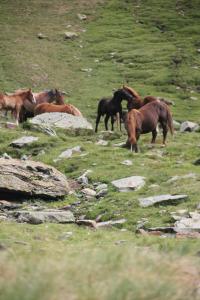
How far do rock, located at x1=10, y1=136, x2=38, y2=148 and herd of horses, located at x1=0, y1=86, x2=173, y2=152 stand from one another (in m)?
2.80

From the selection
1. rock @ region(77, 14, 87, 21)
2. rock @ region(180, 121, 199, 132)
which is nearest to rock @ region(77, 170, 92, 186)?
rock @ region(180, 121, 199, 132)

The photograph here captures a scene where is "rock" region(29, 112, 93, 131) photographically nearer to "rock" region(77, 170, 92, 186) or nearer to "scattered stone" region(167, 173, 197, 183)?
"rock" region(77, 170, 92, 186)

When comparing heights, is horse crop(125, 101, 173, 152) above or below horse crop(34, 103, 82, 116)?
above

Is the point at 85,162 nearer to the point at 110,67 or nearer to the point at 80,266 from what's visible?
the point at 80,266

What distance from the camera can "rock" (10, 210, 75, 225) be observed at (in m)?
11.8

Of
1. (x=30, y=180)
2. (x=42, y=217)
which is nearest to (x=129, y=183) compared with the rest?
(x=30, y=180)

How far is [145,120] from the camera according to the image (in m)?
20.4

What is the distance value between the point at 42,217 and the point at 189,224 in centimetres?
258

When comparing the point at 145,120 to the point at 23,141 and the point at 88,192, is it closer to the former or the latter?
the point at 23,141

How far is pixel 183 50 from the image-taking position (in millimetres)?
45219

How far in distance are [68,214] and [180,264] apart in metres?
6.98

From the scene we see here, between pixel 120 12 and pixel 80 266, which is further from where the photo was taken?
pixel 120 12

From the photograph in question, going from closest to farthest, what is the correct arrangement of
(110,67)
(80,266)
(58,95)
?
(80,266)
(58,95)
(110,67)

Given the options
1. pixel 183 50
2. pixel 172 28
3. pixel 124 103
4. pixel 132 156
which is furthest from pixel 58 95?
pixel 172 28
